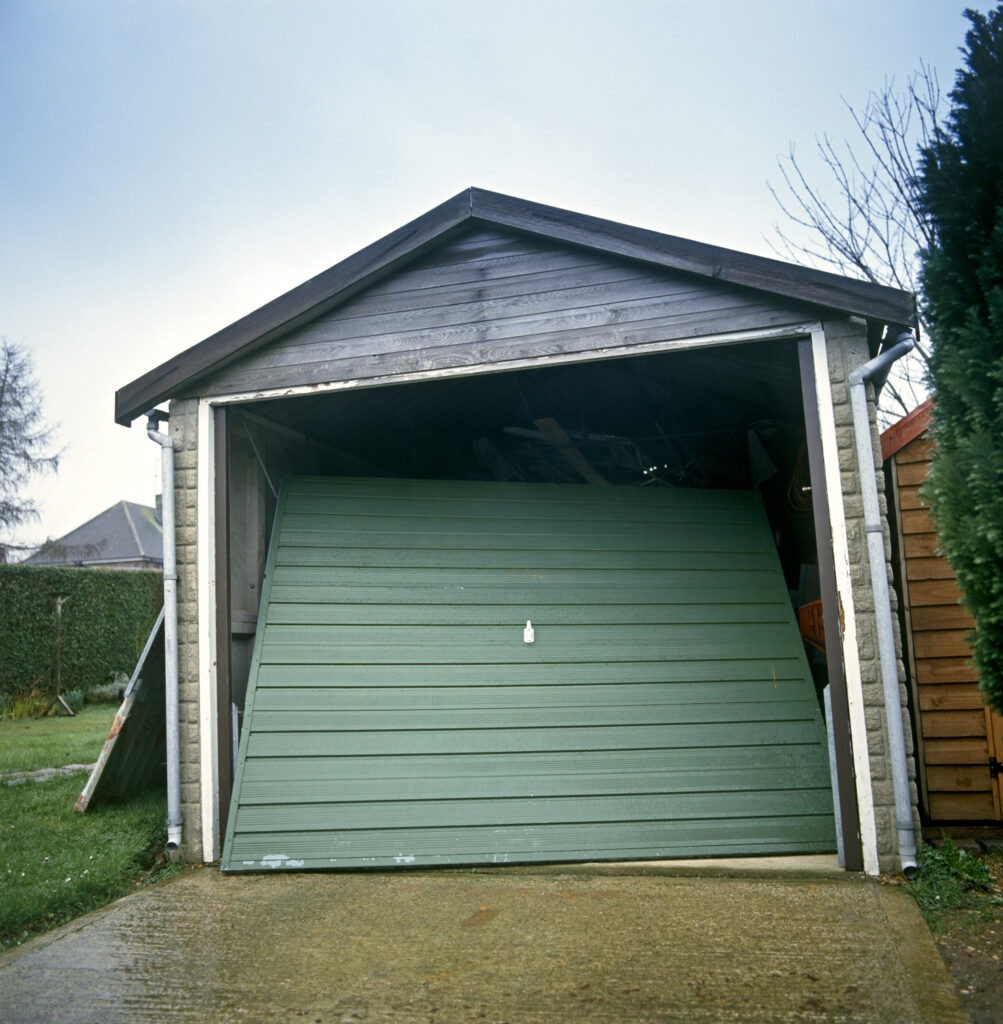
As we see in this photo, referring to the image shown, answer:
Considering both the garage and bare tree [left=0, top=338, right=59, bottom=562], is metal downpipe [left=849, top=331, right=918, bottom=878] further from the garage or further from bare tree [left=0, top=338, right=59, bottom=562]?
bare tree [left=0, top=338, right=59, bottom=562]

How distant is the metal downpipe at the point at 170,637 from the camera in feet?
13.9

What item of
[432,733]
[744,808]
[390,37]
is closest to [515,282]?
[432,733]

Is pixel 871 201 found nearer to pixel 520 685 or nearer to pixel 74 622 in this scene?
pixel 520 685

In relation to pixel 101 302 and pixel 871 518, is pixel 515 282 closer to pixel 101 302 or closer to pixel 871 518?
pixel 871 518

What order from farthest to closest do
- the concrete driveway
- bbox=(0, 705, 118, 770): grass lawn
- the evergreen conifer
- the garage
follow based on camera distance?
bbox=(0, 705, 118, 770): grass lawn → the garage → the evergreen conifer → the concrete driveway

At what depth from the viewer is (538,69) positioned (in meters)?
11.7

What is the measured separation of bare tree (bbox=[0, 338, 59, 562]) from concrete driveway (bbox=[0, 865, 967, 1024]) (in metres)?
21.4

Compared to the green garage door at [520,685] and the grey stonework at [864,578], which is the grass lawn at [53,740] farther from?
the grey stonework at [864,578]

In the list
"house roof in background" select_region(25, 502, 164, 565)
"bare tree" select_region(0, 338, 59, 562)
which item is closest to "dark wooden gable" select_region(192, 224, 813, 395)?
"bare tree" select_region(0, 338, 59, 562)

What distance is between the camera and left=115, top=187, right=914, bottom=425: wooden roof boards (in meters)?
4.23

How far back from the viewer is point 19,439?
2205cm

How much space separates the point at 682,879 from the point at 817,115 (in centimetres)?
1087

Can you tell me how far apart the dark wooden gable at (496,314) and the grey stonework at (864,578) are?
27cm

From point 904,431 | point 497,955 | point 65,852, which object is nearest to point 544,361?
point 904,431
